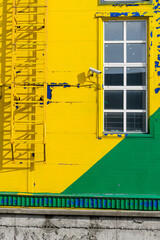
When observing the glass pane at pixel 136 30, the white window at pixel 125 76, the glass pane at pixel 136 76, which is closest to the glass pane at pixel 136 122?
the white window at pixel 125 76

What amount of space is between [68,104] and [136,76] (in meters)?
1.68

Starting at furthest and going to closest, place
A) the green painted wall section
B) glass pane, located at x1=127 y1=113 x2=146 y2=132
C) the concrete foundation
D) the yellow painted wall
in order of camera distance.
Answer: glass pane, located at x1=127 y1=113 x2=146 y2=132 → the yellow painted wall → the green painted wall section → the concrete foundation

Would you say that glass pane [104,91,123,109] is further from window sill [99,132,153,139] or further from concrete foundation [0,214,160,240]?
concrete foundation [0,214,160,240]

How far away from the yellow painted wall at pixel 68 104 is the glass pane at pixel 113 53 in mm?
232

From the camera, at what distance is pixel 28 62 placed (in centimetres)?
552

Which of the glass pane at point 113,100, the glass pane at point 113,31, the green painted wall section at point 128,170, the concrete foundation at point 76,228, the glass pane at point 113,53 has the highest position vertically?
the glass pane at point 113,31

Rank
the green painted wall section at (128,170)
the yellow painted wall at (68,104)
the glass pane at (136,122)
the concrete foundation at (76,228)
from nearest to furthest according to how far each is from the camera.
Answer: the concrete foundation at (76,228) → the green painted wall section at (128,170) → the yellow painted wall at (68,104) → the glass pane at (136,122)

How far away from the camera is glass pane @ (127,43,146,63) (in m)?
5.52

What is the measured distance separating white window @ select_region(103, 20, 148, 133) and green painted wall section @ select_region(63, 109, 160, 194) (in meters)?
0.33

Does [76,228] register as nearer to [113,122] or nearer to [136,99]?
[113,122]

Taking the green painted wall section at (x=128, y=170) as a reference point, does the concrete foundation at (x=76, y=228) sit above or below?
below

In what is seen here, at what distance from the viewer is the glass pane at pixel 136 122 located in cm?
548

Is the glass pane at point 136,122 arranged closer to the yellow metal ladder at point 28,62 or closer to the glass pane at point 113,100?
the glass pane at point 113,100

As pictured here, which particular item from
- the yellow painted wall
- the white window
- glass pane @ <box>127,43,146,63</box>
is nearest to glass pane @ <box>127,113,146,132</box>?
the white window
